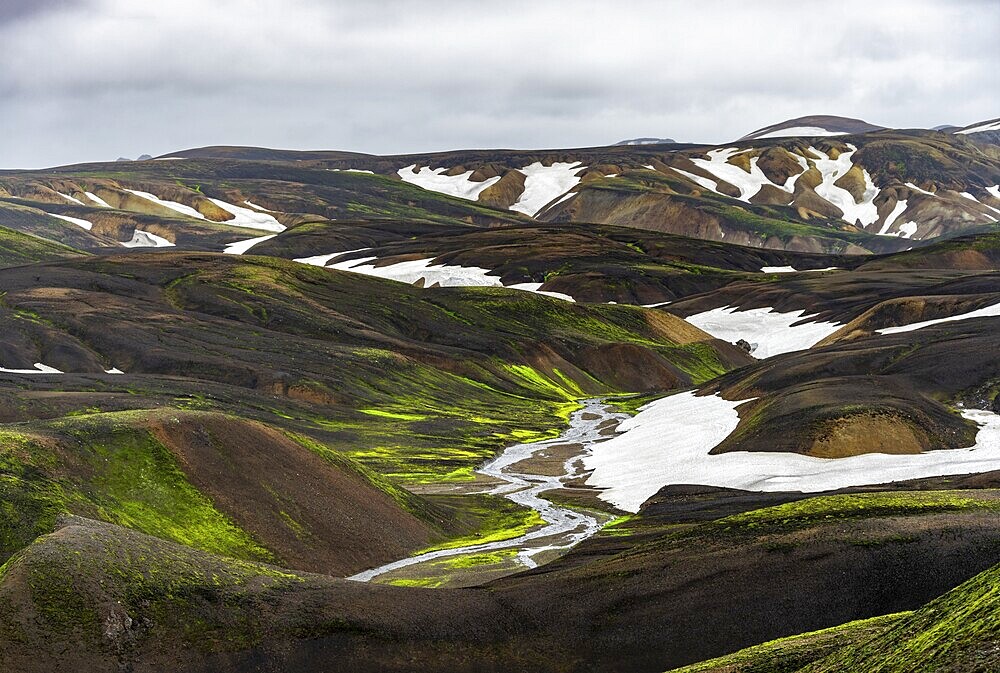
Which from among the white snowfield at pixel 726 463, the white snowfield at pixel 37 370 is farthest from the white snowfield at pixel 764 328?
the white snowfield at pixel 37 370

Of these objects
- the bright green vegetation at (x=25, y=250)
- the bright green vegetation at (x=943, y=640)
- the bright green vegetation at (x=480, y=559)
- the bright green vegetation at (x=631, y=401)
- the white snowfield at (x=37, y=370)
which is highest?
the bright green vegetation at (x=25, y=250)

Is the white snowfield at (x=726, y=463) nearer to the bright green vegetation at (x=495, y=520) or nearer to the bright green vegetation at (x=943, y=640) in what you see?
the bright green vegetation at (x=495, y=520)

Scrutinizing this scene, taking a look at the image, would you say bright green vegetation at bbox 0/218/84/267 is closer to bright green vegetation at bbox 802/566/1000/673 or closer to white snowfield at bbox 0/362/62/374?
white snowfield at bbox 0/362/62/374

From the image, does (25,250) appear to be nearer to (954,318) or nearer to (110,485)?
(954,318)

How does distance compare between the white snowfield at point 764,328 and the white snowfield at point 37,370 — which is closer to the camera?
the white snowfield at point 37,370

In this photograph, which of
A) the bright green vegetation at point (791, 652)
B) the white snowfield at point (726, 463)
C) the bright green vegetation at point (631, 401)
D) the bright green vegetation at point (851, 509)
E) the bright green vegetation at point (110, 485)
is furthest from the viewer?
the bright green vegetation at point (631, 401)

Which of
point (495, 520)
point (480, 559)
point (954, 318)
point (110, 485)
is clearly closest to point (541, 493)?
point (495, 520)
